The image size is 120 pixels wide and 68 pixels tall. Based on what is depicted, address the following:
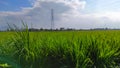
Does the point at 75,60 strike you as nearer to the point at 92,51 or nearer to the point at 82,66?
the point at 82,66

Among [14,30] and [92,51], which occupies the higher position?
[14,30]

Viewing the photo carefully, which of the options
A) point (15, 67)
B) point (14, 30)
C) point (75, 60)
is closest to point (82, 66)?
point (75, 60)

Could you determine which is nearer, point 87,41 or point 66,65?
point 66,65

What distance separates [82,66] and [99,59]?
1.94 ft

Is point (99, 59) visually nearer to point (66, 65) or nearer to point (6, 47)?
point (66, 65)

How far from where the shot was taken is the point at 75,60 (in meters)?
5.96

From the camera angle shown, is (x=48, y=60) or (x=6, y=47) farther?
(x=6, y=47)

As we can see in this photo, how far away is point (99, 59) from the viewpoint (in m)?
6.25

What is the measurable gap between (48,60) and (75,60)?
0.65 metres

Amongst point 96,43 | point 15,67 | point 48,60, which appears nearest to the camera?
point 15,67

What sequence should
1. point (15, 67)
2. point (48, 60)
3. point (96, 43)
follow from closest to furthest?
point (15, 67) → point (48, 60) → point (96, 43)

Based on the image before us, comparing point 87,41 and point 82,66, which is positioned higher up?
point 87,41

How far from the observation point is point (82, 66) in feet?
19.2

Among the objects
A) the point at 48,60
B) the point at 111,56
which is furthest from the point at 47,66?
the point at 111,56
